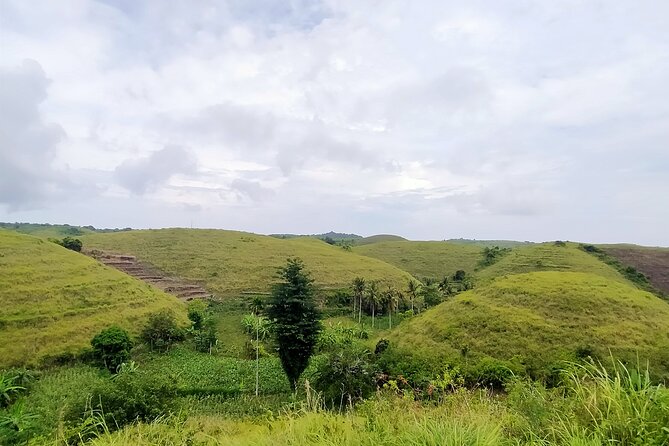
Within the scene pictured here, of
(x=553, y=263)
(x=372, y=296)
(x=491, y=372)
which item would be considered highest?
(x=553, y=263)

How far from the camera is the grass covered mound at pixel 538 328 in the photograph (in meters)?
32.2

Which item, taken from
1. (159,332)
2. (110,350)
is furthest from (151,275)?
(110,350)

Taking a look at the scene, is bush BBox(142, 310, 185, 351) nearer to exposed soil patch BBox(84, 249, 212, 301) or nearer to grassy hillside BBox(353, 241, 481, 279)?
exposed soil patch BBox(84, 249, 212, 301)

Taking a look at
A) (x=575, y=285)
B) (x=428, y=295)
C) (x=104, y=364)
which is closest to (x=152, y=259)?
(x=104, y=364)

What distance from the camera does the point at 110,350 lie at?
36.7 meters

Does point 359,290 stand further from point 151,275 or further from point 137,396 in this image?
point 137,396

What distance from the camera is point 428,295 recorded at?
60.9 m

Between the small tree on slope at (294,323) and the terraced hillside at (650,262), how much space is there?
56.2 meters

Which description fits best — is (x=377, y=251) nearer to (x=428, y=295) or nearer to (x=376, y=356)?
(x=428, y=295)

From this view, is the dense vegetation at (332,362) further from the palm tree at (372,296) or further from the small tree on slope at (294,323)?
the palm tree at (372,296)

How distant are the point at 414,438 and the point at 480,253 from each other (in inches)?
4382

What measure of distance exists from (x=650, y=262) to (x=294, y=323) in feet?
234

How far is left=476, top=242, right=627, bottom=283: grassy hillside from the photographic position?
66550 millimetres

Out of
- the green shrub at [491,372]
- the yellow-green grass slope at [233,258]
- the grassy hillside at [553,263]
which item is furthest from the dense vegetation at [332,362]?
the yellow-green grass slope at [233,258]
